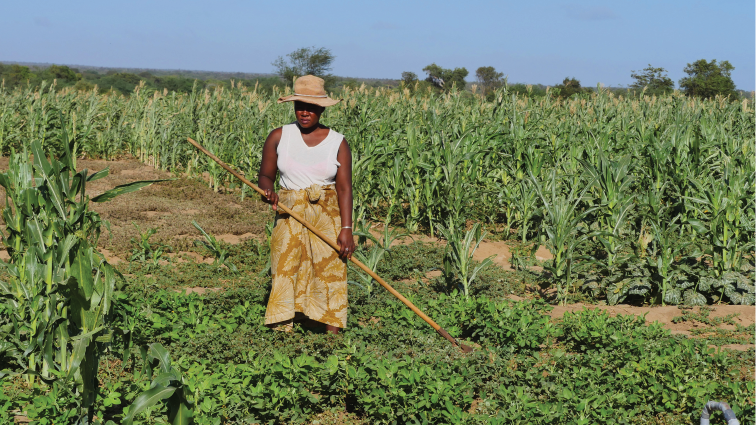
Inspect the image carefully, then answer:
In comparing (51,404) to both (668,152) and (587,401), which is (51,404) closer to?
(587,401)

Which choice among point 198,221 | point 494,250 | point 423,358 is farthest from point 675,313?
point 198,221

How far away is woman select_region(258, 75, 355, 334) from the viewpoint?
4492mm

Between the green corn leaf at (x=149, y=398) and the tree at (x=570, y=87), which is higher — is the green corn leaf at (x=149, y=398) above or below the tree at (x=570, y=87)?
below

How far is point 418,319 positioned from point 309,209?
3.93 ft

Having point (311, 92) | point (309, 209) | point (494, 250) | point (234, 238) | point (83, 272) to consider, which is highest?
point (311, 92)

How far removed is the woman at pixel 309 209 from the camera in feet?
14.7

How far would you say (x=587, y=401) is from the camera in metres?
3.37

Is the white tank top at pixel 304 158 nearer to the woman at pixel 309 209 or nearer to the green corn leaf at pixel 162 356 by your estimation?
the woman at pixel 309 209

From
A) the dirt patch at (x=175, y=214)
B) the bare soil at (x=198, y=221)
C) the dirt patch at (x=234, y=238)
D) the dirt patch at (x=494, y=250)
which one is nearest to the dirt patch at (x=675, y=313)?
the bare soil at (x=198, y=221)

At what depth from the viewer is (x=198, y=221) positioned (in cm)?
871

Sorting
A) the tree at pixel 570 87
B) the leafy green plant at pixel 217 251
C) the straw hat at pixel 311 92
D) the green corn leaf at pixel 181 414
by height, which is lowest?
the leafy green plant at pixel 217 251

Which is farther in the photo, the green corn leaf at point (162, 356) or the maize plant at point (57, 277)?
the maize plant at point (57, 277)

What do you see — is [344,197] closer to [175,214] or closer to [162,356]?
[162,356]

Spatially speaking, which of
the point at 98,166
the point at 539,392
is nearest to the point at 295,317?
the point at 539,392
